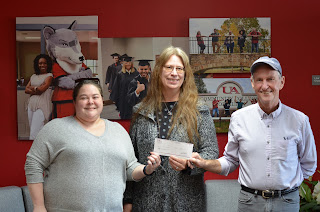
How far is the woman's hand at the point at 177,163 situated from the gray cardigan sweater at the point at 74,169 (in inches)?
12.8

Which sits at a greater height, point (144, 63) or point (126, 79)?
point (144, 63)

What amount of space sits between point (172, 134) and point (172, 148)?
0.51ft

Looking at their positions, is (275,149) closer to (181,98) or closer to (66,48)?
(181,98)

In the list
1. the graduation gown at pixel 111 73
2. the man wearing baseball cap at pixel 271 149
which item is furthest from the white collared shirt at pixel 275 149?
the graduation gown at pixel 111 73

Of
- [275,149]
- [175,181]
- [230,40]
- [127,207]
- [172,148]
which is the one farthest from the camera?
[230,40]

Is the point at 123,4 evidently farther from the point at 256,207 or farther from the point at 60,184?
the point at 256,207

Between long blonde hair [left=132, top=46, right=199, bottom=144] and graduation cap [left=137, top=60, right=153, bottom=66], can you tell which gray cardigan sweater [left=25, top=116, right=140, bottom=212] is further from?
graduation cap [left=137, top=60, right=153, bottom=66]

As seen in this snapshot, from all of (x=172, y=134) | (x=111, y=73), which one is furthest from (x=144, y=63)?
(x=172, y=134)

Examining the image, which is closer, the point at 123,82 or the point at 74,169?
the point at 74,169

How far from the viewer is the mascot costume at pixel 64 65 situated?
367 centimetres

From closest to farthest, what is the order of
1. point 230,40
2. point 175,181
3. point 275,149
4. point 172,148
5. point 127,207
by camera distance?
1. point 275,149
2. point 172,148
3. point 175,181
4. point 127,207
5. point 230,40

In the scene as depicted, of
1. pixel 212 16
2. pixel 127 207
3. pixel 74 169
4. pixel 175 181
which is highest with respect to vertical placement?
pixel 212 16

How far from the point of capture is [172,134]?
2.38m

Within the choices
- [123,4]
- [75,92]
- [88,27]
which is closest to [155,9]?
[123,4]
